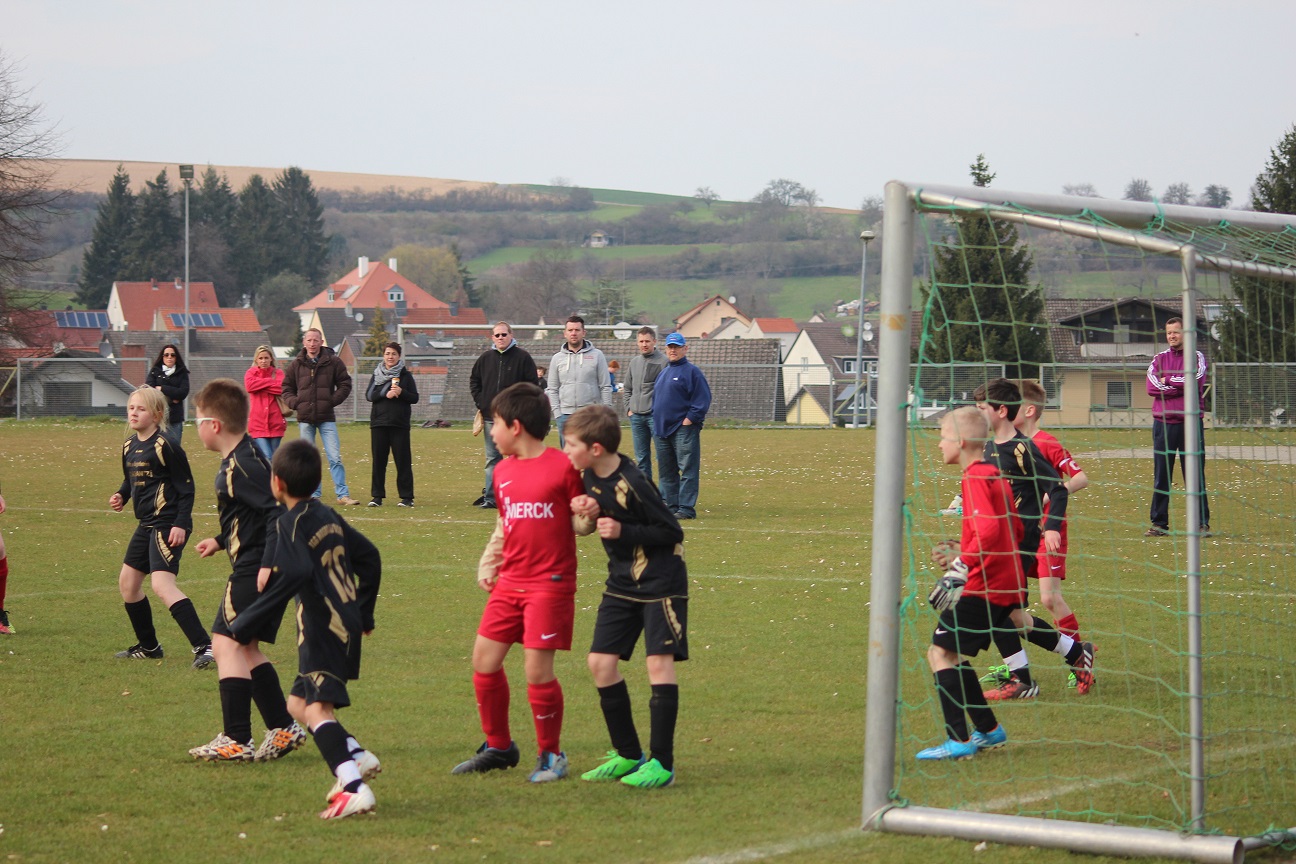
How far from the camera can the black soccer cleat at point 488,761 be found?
544cm

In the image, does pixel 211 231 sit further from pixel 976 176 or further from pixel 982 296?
pixel 982 296

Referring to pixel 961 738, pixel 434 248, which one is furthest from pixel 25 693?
pixel 434 248

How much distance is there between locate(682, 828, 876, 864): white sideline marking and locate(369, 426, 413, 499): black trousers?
11931mm

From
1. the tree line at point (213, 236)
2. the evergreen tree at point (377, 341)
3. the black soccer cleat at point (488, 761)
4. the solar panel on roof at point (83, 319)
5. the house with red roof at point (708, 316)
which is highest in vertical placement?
the tree line at point (213, 236)

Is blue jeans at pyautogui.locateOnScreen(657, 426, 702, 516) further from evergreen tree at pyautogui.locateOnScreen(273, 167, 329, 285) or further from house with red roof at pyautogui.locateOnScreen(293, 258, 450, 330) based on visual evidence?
evergreen tree at pyautogui.locateOnScreen(273, 167, 329, 285)

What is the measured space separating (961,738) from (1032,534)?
1.45m

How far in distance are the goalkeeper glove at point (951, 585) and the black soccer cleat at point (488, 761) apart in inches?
77.2

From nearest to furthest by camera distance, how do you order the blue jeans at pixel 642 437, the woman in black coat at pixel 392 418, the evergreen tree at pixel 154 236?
the blue jeans at pixel 642 437, the woman in black coat at pixel 392 418, the evergreen tree at pixel 154 236

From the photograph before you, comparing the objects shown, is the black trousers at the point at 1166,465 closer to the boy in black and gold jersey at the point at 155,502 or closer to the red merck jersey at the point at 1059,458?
the red merck jersey at the point at 1059,458

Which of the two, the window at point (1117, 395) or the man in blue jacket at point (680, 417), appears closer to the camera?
the window at point (1117, 395)

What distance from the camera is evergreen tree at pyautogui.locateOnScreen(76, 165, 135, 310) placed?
342ft

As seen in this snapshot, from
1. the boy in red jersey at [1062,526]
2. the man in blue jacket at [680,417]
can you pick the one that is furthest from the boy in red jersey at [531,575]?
the man in blue jacket at [680,417]

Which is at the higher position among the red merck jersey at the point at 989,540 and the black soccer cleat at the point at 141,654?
the red merck jersey at the point at 989,540

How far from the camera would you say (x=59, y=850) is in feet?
14.8
